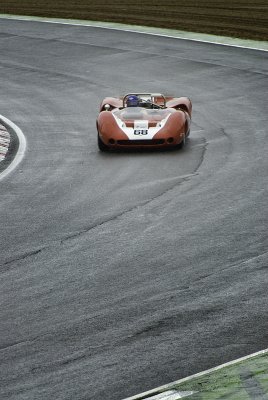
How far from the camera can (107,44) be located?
3666cm

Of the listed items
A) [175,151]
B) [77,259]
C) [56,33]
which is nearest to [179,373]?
[77,259]

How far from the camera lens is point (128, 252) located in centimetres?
1347

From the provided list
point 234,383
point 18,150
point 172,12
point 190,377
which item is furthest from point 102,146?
point 172,12

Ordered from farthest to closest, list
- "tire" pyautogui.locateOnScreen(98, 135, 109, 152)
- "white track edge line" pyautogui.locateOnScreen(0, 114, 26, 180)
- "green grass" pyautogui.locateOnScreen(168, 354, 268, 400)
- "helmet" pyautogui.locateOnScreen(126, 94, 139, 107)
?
1. "helmet" pyautogui.locateOnScreen(126, 94, 139, 107)
2. "tire" pyautogui.locateOnScreen(98, 135, 109, 152)
3. "white track edge line" pyautogui.locateOnScreen(0, 114, 26, 180)
4. "green grass" pyautogui.locateOnScreen(168, 354, 268, 400)

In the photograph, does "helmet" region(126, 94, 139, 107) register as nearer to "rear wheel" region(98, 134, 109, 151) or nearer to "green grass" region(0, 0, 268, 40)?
"rear wheel" region(98, 134, 109, 151)

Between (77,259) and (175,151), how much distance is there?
722 cm

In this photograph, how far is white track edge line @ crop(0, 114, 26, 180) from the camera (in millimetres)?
18875

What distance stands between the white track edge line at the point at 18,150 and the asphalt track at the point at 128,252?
6.6 inches

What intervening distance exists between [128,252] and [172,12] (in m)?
31.5

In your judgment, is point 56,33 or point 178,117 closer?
point 178,117

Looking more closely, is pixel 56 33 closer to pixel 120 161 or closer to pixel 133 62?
pixel 133 62

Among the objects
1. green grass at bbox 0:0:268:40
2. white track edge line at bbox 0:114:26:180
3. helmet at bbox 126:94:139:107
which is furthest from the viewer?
green grass at bbox 0:0:268:40

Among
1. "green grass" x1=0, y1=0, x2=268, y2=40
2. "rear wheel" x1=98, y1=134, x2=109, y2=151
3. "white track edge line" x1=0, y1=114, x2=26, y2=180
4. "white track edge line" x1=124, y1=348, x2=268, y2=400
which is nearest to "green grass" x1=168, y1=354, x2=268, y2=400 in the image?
"white track edge line" x1=124, y1=348, x2=268, y2=400

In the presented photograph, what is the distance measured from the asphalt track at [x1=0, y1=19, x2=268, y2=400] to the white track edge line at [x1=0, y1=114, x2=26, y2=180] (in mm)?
168
